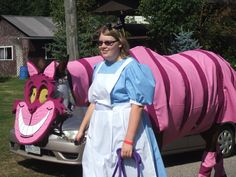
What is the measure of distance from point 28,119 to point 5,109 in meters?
7.90

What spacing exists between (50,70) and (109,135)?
2.28 meters

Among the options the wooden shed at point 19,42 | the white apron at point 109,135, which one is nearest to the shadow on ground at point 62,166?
the white apron at point 109,135

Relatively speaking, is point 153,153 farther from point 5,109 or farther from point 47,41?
point 47,41

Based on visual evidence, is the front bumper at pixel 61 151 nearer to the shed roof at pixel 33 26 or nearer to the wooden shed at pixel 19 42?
the wooden shed at pixel 19 42

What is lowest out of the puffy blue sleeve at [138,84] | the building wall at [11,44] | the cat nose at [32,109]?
the building wall at [11,44]

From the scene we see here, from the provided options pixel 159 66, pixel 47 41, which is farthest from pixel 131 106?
pixel 47 41

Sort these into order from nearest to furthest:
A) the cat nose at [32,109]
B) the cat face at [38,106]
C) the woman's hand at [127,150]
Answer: the woman's hand at [127,150], the cat face at [38,106], the cat nose at [32,109]

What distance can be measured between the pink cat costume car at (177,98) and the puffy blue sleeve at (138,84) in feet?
5.11

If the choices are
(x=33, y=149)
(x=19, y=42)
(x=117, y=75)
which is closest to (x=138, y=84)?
(x=117, y=75)

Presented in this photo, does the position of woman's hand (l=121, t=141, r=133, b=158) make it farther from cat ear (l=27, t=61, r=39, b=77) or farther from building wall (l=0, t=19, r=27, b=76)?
building wall (l=0, t=19, r=27, b=76)

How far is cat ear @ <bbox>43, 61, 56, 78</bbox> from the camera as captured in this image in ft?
21.5

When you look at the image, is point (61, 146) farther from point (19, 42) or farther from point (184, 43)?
point (19, 42)

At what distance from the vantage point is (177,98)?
6.39m

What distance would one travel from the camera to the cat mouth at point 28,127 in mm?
6876
